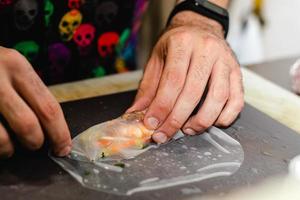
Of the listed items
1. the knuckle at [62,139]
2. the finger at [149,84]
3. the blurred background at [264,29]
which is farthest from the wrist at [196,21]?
the blurred background at [264,29]

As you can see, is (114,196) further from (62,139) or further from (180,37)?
(180,37)

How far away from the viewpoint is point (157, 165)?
75 cm

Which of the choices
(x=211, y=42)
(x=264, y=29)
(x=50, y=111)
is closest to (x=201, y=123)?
(x=211, y=42)

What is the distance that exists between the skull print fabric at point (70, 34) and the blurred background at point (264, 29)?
730 mm

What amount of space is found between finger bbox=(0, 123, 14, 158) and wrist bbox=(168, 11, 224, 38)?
460 mm

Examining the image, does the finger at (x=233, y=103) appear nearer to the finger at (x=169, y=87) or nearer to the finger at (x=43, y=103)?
the finger at (x=169, y=87)

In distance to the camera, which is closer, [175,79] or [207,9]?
[175,79]

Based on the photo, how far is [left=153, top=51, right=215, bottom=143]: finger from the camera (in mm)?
812

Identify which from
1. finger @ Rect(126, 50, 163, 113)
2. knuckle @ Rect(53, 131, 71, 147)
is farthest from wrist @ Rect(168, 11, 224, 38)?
knuckle @ Rect(53, 131, 71, 147)

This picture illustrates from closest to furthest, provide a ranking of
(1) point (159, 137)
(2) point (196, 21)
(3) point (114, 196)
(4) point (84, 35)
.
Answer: (3) point (114, 196) → (1) point (159, 137) → (2) point (196, 21) → (4) point (84, 35)

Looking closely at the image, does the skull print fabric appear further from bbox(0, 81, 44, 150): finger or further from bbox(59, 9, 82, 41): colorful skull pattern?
bbox(0, 81, 44, 150): finger

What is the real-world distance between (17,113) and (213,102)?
35cm

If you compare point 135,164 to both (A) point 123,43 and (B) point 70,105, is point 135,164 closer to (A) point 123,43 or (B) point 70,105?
(B) point 70,105

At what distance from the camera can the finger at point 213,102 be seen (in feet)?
2.76
